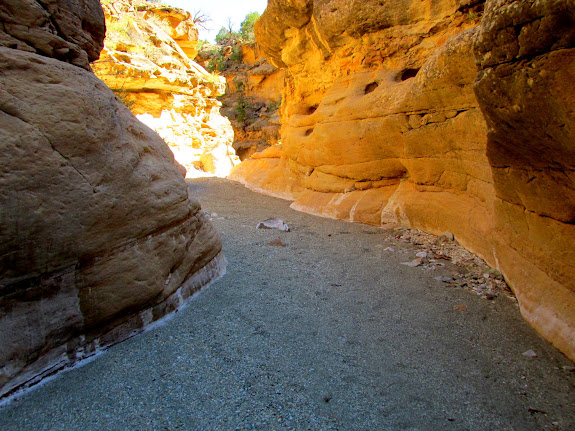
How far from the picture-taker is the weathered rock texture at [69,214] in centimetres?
159

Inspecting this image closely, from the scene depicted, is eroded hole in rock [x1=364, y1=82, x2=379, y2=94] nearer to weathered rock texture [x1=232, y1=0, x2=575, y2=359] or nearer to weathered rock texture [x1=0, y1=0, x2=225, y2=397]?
weathered rock texture [x1=232, y1=0, x2=575, y2=359]

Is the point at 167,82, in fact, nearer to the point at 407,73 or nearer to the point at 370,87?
the point at 370,87

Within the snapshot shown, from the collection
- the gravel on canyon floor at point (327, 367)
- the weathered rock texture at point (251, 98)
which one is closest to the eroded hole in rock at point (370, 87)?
the gravel on canyon floor at point (327, 367)

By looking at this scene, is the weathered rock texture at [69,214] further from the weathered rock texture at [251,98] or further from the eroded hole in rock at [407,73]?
the weathered rock texture at [251,98]

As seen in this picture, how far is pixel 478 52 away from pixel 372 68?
4.57 m

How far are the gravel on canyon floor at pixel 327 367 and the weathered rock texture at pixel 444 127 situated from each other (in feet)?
1.29

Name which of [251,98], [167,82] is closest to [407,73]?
[167,82]

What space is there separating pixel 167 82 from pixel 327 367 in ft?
39.4

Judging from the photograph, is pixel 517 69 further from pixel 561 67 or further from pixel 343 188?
pixel 343 188

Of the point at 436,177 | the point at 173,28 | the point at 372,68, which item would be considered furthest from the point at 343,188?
the point at 173,28

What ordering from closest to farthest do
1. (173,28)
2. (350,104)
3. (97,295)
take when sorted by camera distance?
1. (97,295)
2. (350,104)
3. (173,28)

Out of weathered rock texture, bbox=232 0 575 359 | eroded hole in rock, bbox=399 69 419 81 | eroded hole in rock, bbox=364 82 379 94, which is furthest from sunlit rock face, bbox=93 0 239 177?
eroded hole in rock, bbox=399 69 419 81

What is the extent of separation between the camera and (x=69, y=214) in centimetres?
176

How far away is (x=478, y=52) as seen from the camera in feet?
6.32
